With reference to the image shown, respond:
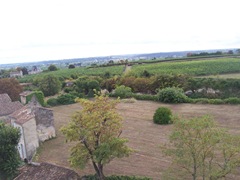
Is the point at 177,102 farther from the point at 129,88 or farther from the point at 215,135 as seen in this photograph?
the point at 215,135

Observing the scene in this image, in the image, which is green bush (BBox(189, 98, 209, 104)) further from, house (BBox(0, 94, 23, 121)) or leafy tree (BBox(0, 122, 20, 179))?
leafy tree (BBox(0, 122, 20, 179))

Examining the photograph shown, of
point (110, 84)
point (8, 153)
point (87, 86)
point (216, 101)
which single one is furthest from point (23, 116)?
point (110, 84)

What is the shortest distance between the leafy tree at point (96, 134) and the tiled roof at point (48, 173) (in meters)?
0.81

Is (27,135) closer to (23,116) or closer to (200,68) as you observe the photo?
(23,116)

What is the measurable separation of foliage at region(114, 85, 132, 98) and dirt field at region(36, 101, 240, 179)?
4.48m

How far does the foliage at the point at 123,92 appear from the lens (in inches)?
2041

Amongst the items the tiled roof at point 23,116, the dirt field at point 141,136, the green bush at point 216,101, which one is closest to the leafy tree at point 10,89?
the dirt field at point 141,136

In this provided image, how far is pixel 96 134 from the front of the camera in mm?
17625

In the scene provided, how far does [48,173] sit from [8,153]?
17.0 ft

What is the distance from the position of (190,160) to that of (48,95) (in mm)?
50262

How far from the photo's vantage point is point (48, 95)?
60344mm

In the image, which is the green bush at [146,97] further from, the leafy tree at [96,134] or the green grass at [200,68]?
the leafy tree at [96,134]

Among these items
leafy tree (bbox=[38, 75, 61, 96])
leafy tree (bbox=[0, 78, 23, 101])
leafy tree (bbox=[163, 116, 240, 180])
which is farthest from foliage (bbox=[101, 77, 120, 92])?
leafy tree (bbox=[163, 116, 240, 180])

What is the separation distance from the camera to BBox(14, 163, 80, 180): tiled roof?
679 inches
